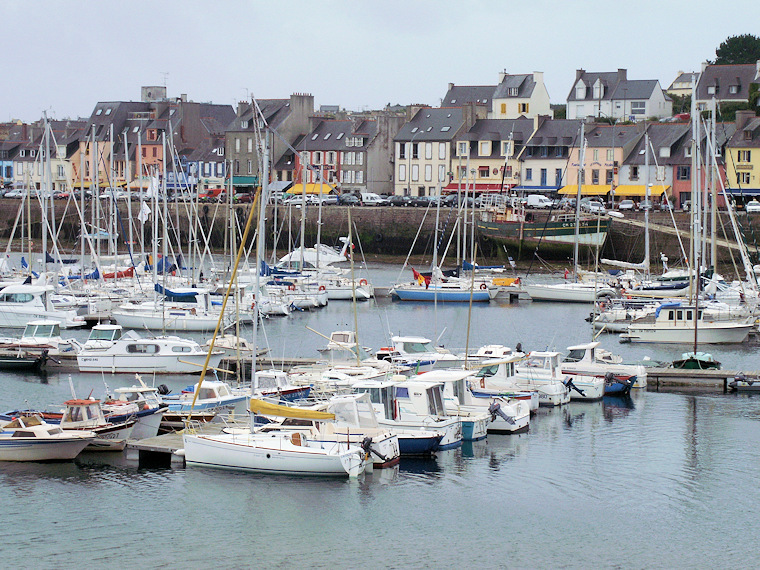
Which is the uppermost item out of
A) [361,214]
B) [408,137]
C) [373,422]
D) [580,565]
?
[408,137]

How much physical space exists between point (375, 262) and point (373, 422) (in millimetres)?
47837

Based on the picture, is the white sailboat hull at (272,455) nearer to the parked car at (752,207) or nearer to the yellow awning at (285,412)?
the yellow awning at (285,412)

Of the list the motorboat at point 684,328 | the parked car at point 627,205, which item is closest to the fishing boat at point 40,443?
the motorboat at point 684,328

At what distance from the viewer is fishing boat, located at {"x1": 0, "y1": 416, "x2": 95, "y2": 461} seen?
21.8m

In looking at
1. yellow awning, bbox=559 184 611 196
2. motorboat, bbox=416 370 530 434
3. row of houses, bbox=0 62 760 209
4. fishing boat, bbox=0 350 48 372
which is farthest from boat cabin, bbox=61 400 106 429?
yellow awning, bbox=559 184 611 196

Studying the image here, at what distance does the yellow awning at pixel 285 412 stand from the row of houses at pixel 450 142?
43.2 meters

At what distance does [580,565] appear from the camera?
58.4 feet

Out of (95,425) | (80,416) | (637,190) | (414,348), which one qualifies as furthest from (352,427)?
(637,190)

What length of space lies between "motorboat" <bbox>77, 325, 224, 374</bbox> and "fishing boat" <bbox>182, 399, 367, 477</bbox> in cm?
975

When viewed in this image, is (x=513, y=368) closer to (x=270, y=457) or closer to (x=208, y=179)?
(x=270, y=457)

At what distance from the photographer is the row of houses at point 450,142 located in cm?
7062

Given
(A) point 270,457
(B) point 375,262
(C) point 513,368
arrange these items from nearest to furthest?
(A) point 270,457 → (C) point 513,368 → (B) point 375,262

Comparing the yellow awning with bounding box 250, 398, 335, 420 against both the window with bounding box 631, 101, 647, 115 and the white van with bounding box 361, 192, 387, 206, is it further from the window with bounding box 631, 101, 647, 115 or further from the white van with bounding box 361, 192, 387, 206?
the window with bounding box 631, 101, 647, 115

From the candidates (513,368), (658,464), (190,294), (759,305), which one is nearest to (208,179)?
(190,294)
